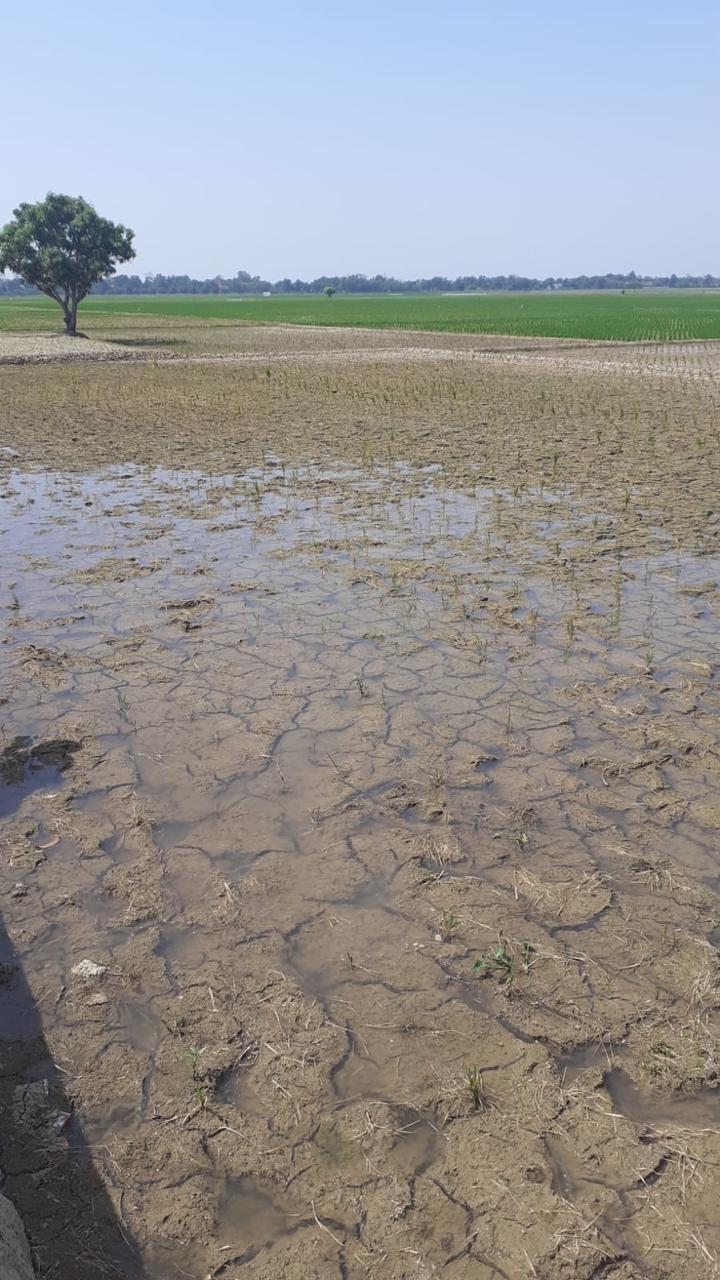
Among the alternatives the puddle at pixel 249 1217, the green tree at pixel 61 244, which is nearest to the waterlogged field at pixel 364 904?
the puddle at pixel 249 1217

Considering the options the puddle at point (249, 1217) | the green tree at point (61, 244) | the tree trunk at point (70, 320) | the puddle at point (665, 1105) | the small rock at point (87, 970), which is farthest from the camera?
the tree trunk at point (70, 320)

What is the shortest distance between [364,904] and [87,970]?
42.8 inches

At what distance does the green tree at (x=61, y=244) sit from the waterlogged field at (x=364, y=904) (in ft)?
121

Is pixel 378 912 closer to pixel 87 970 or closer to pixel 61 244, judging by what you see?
pixel 87 970

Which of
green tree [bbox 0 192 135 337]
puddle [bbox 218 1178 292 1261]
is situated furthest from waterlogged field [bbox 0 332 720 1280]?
green tree [bbox 0 192 135 337]

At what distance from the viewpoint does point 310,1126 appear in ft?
8.55

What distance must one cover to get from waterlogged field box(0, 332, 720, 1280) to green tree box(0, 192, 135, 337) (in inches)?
1453

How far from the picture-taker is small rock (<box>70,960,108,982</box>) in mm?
3215

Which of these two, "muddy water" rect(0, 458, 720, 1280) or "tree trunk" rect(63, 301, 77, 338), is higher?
"tree trunk" rect(63, 301, 77, 338)

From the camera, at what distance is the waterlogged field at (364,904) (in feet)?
7.81

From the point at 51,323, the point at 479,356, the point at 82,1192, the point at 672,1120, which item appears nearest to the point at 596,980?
the point at 672,1120

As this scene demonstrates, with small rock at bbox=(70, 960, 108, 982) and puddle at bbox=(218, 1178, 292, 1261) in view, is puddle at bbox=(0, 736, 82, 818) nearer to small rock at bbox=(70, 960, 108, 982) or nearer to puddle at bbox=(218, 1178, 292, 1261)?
small rock at bbox=(70, 960, 108, 982)

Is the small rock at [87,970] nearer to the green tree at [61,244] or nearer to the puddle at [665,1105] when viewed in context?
the puddle at [665,1105]

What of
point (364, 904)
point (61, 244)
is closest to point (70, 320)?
point (61, 244)
